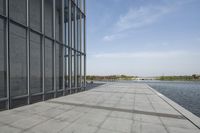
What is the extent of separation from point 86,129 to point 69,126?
738 mm

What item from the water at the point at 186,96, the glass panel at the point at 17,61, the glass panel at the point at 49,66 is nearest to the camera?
the water at the point at 186,96

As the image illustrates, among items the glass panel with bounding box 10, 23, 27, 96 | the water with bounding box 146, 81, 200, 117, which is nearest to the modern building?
the glass panel with bounding box 10, 23, 27, 96

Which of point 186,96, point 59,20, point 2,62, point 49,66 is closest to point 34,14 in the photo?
point 59,20

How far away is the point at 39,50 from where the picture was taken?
12.7 m

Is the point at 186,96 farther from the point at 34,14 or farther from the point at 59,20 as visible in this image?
the point at 34,14

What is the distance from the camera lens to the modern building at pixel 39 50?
8.59 meters

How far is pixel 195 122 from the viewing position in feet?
19.9

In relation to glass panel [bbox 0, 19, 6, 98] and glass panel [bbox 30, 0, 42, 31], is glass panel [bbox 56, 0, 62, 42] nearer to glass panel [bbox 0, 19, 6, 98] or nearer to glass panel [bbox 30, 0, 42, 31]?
glass panel [bbox 30, 0, 42, 31]

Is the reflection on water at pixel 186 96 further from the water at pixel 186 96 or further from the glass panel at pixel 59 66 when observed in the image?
the glass panel at pixel 59 66

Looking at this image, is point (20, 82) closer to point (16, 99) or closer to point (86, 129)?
point (16, 99)

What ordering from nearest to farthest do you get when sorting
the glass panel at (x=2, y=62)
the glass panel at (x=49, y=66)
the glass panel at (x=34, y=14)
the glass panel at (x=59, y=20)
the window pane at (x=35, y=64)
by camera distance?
A: the glass panel at (x=2, y=62) < the window pane at (x=35, y=64) < the glass panel at (x=49, y=66) < the glass panel at (x=34, y=14) < the glass panel at (x=59, y=20)

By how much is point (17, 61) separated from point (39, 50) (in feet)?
6.92

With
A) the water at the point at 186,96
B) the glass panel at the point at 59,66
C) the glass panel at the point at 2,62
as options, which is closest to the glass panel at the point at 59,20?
the glass panel at the point at 59,66

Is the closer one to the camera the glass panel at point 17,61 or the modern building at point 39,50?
the modern building at point 39,50
